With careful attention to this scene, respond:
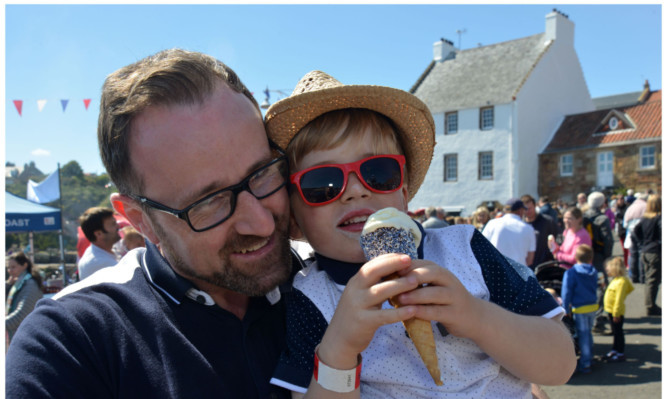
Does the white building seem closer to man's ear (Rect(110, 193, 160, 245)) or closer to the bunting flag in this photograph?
the bunting flag

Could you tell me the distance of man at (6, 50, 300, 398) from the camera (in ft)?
5.20

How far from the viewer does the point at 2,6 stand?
2.12 meters

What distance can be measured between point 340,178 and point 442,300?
677 millimetres

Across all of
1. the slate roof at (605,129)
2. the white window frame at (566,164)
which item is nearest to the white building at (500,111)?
the slate roof at (605,129)

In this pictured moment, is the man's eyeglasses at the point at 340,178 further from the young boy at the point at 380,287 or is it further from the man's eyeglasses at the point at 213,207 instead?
the man's eyeglasses at the point at 213,207

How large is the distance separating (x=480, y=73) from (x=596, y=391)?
2686 cm

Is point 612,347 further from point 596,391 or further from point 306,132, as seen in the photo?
point 306,132

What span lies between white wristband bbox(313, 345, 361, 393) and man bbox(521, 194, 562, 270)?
7512 mm

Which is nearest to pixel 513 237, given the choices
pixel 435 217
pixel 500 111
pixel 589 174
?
pixel 435 217

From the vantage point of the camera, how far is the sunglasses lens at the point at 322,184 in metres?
1.85

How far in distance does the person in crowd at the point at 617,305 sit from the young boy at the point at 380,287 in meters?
6.14

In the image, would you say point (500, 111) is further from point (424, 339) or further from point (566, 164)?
point (424, 339)

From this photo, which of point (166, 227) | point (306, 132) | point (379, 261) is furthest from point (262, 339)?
point (306, 132)

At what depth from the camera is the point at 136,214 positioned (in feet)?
6.57
